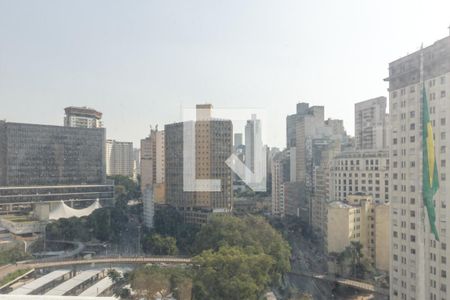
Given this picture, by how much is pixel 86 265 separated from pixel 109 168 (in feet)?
31.5

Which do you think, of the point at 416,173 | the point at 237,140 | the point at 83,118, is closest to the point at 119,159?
the point at 83,118

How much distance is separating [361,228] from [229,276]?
4.34 metres

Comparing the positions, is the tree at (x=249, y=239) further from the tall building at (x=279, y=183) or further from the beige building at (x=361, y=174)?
the tall building at (x=279, y=183)

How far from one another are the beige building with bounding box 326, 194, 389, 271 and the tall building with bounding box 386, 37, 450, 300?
1.98 metres

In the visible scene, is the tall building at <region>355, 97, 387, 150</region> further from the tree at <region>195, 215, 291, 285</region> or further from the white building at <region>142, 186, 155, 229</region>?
the white building at <region>142, 186, 155, 229</region>

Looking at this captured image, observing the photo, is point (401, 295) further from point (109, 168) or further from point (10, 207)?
point (109, 168)

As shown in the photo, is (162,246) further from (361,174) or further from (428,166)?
(428,166)

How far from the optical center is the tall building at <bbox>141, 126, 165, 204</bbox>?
1151 cm

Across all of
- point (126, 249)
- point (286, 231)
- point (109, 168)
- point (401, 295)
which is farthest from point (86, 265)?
point (109, 168)

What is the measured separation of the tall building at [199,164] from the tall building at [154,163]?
574 millimetres

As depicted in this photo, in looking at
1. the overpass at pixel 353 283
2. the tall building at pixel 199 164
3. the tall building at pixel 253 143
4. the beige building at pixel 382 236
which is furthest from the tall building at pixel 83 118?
the beige building at pixel 382 236

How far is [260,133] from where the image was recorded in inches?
252

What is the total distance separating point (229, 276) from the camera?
424 centimetres

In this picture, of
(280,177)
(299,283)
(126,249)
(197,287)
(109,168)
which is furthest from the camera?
(109,168)
